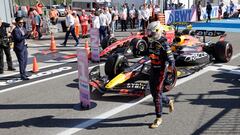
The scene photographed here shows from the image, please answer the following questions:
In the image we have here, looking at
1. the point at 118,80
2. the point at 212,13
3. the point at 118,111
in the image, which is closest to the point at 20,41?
the point at 118,80

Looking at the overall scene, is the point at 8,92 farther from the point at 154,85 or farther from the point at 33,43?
the point at 33,43

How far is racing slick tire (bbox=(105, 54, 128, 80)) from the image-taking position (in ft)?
27.9

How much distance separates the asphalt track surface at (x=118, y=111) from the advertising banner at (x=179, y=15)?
16.1 meters

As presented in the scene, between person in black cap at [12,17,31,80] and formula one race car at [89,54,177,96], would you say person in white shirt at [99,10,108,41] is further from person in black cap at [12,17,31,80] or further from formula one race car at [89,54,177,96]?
formula one race car at [89,54,177,96]

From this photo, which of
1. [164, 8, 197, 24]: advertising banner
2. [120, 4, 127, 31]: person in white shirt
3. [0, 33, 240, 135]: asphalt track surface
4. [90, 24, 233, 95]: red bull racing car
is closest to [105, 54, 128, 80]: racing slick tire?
[90, 24, 233, 95]: red bull racing car

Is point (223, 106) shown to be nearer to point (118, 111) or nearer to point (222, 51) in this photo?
point (118, 111)

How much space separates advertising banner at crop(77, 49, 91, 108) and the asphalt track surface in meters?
0.21

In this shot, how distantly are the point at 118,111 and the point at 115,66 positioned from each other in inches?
76.3

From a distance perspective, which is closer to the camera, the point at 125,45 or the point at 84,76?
the point at 84,76

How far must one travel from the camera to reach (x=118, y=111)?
682 cm

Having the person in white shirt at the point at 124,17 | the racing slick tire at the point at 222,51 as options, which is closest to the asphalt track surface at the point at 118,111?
the racing slick tire at the point at 222,51

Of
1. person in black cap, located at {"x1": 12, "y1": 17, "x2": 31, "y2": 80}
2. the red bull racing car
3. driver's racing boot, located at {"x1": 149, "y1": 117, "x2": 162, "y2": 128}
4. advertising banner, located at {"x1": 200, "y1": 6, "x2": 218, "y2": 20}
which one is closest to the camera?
driver's racing boot, located at {"x1": 149, "y1": 117, "x2": 162, "y2": 128}

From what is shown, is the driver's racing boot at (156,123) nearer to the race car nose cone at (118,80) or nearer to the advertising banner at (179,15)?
the race car nose cone at (118,80)

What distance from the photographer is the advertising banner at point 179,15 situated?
25081 millimetres
